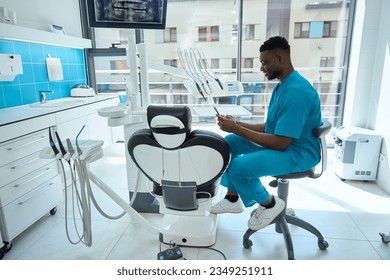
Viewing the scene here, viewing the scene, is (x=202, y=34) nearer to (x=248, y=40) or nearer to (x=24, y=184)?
(x=248, y=40)

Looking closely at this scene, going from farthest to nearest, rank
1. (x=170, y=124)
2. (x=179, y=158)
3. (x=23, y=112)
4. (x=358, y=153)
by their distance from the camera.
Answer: (x=358, y=153) < (x=23, y=112) < (x=179, y=158) < (x=170, y=124)

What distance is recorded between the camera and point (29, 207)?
1.96 m

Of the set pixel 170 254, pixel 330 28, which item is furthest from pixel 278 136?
pixel 330 28

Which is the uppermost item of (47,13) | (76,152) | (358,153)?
(47,13)

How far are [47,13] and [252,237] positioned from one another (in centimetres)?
304

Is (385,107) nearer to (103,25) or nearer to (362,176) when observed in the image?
(362,176)

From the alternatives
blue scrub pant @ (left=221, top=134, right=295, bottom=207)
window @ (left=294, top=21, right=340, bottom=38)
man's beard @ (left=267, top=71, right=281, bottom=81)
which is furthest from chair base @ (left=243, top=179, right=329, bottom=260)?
window @ (left=294, top=21, right=340, bottom=38)

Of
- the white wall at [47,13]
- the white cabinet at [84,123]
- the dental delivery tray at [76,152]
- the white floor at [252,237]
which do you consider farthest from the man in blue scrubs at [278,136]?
the white wall at [47,13]

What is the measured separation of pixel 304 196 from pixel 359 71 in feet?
4.93

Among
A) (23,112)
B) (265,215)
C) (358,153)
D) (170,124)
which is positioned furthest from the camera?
(358,153)

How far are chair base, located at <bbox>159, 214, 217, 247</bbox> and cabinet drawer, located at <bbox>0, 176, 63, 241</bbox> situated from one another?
0.92m

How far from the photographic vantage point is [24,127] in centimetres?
194

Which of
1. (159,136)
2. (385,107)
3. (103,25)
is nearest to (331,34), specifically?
(385,107)

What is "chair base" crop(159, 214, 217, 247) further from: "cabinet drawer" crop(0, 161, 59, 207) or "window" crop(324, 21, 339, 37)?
"window" crop(324, 21, 339, 37)
